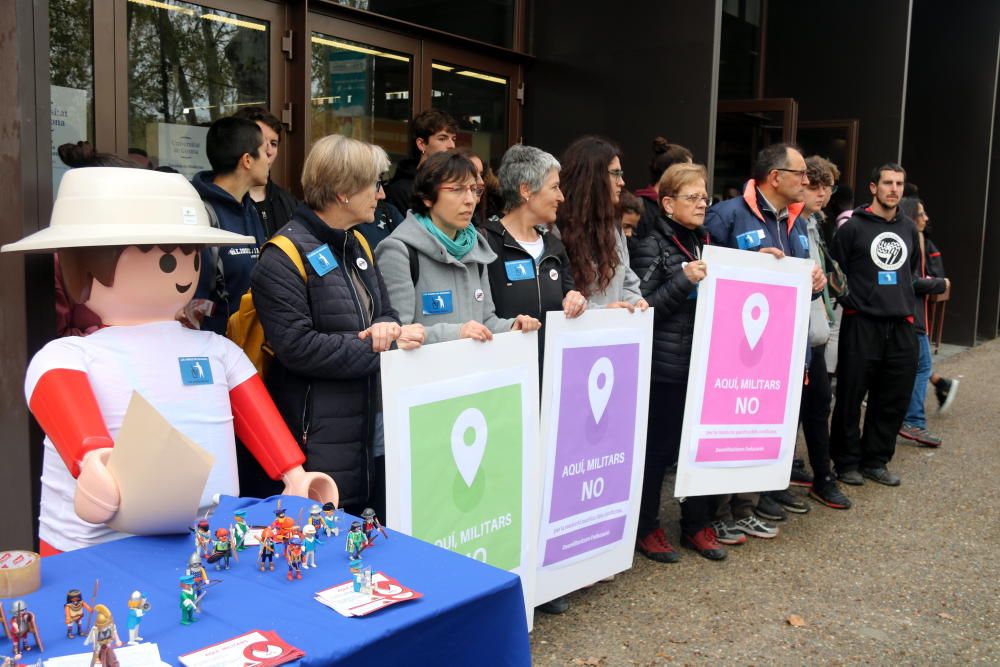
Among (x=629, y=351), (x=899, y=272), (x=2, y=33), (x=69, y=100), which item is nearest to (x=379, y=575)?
(x=2, y=33)

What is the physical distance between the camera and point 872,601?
4.20m

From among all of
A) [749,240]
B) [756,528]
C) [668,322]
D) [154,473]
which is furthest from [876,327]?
[154,473]

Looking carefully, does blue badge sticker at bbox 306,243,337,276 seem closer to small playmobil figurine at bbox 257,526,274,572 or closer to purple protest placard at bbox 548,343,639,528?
purple protest placard at bbox 548,343,639,528

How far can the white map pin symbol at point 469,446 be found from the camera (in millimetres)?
3109

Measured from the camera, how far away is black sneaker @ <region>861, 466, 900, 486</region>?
6.15m

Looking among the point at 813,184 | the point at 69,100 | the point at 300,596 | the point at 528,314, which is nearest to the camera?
the point at 300,596

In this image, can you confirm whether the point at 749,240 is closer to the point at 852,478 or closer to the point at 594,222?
the point at 594,222

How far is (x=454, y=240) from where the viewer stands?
11.6ft

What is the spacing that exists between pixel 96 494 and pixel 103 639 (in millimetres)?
599

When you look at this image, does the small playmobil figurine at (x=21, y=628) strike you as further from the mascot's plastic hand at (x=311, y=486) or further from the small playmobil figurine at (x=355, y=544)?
the mascot's plastic hand at (x=311, y=486)

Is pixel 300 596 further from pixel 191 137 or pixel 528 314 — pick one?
pixel 191 137

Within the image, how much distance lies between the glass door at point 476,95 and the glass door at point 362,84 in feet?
0.74

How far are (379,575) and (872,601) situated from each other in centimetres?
322

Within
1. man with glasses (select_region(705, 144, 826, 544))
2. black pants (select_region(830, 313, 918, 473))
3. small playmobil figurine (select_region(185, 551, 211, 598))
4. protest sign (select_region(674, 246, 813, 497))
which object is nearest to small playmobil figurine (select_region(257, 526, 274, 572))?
small playmobil figurine (select_region(185, 551, 211, 598))
